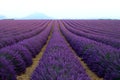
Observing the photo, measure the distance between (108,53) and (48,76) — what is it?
456 cm

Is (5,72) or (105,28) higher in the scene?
(5,72)

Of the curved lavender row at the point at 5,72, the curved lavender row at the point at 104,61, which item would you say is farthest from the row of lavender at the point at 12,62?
the curved lavender row at the point at 104,61

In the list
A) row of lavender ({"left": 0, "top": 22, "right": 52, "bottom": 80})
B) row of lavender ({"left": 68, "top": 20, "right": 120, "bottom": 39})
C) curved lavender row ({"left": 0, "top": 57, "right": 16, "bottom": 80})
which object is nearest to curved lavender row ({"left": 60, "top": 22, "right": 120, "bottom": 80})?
row of lavender ({"left": 0, "top": 22, "right": 52, "bottom": 80})

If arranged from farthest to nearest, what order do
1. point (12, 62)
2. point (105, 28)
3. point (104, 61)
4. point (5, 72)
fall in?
1. point (105, 28)
2. point (12, 62)
3. point (104, 61)
4. point (5, 72)

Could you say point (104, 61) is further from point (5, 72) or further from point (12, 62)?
point (5, 72)

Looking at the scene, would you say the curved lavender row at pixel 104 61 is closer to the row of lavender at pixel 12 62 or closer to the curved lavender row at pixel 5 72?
the row of lavender at pixel 12 62

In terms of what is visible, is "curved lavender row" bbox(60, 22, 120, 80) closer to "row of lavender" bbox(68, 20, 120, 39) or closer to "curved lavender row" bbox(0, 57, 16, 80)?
"curved lavender row" bbox(0, 57, 16, 80)

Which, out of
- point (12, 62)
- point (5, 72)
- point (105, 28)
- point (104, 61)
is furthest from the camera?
point (105, 28)

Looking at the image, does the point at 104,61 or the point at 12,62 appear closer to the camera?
the point at 104,61

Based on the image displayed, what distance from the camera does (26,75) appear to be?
10.6m

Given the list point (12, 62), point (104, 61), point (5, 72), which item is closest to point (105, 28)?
point (104, 61)

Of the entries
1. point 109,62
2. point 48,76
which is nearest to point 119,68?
point 109,62

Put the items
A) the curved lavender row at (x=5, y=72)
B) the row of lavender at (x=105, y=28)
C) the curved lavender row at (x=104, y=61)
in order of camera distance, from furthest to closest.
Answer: the row of lavender at (x=105, y=28)
the curved lavender row at (x=104, y=61)
the curved lavender row at (x=5, y=72)

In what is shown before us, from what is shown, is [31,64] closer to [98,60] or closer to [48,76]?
[98,60]
